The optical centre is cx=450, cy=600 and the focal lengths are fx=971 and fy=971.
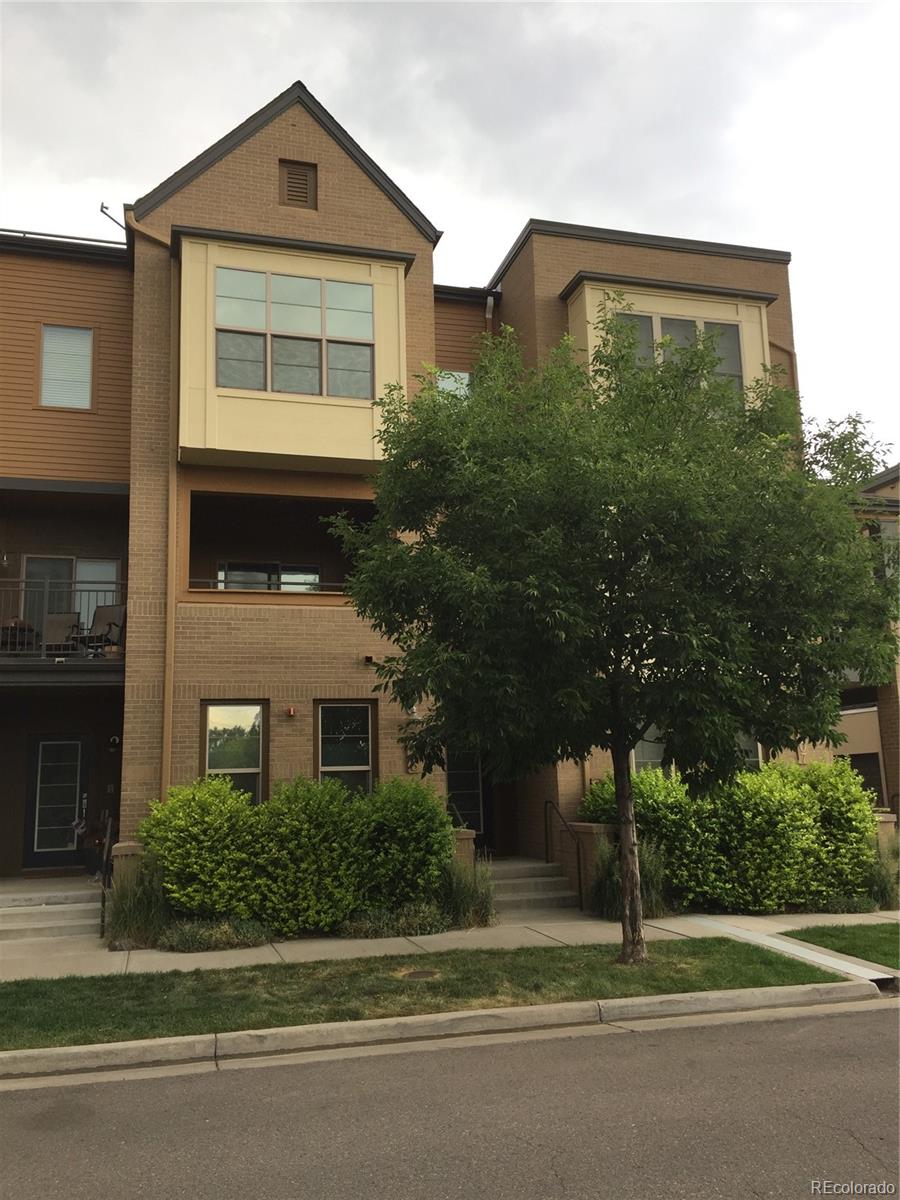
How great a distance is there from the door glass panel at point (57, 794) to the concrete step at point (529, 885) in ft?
22.2

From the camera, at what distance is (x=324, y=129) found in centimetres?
1559

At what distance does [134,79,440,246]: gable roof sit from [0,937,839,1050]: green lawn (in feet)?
36.8

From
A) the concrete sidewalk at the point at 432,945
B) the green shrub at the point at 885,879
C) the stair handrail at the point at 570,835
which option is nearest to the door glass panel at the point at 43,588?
the concrete sidewalk at the point at 432,945

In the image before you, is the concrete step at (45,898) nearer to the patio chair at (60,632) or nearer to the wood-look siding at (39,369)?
the patio chair at (60,632)

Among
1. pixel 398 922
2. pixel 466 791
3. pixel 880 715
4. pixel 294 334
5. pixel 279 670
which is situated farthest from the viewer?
pixel 880 715

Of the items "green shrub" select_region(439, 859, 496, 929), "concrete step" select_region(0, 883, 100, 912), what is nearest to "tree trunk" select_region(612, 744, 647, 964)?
"green shrub" select_region(439, 859, 496, 929)

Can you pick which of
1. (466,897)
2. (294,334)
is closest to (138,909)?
(466,897)

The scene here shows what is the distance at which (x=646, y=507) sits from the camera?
8594 mm

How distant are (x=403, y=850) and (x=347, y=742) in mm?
2275

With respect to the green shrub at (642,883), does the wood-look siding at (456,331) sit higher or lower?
higher

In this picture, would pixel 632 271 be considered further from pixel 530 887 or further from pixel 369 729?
pixel 530 887

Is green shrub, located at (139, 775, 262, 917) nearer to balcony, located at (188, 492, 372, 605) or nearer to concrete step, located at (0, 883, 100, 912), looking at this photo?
concrete step, located at (0, 883, 100, 912)

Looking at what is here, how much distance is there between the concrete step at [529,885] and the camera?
13.4 meters

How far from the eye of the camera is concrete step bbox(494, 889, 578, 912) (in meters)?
13.1
